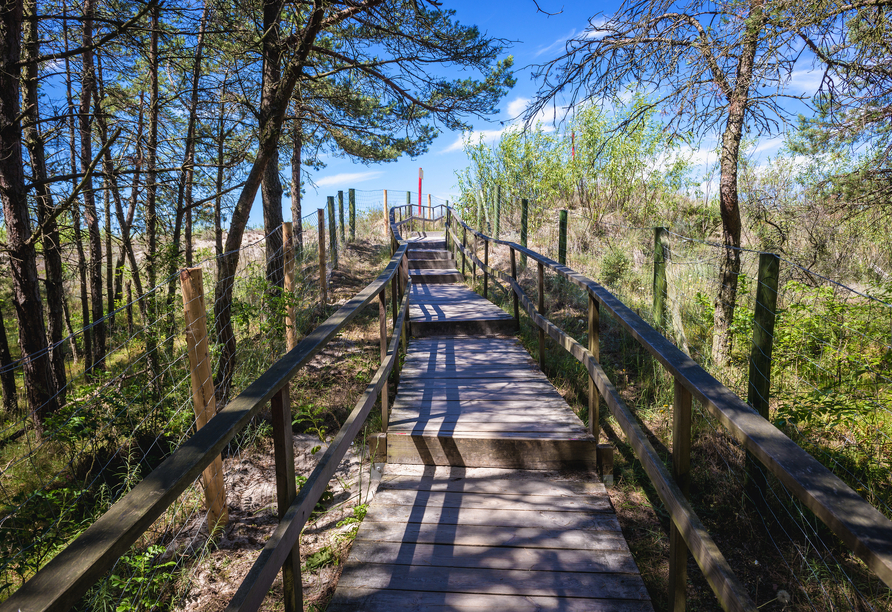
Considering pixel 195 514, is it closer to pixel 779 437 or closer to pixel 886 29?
pixel 779 437

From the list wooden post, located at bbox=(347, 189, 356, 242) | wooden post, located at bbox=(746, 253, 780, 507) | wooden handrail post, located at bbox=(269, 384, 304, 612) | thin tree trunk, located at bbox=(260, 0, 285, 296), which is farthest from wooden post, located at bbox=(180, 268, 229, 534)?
wooden post, located at bbox=(347, 189, 356, 242)

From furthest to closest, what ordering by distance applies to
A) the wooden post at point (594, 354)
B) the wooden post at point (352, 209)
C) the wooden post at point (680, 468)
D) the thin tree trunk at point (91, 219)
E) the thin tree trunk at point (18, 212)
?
1. the wooden post at point (352, 209)
2. the thin tree trunk at point (91, 219)
3. the thin tree trunk at point (18, 212)
4. the wooden post at point (594, 354)
5. the wooden post at point (680, 468)

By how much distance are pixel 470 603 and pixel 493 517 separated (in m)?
0.62

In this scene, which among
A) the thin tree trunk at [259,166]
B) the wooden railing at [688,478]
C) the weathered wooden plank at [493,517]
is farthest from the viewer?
the thin tree trunk at [259,166]

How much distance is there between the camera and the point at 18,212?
4559mm

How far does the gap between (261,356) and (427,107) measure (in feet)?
12.8

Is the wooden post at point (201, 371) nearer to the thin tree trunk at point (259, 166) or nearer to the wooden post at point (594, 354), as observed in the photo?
the thin tree trunk at point (259, 166)

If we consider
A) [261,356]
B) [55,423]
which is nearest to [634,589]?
[55,423]

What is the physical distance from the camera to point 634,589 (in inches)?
85.6

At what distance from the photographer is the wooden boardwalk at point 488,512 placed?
85.6 inches

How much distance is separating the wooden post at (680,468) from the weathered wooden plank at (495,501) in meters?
0.85

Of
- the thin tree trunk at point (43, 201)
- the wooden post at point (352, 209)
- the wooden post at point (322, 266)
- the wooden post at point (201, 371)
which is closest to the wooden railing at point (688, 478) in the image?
the wooden post at point (201, 371)

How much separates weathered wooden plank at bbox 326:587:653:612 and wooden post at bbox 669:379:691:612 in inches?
9.8

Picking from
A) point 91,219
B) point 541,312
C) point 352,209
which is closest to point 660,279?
point 541,312
